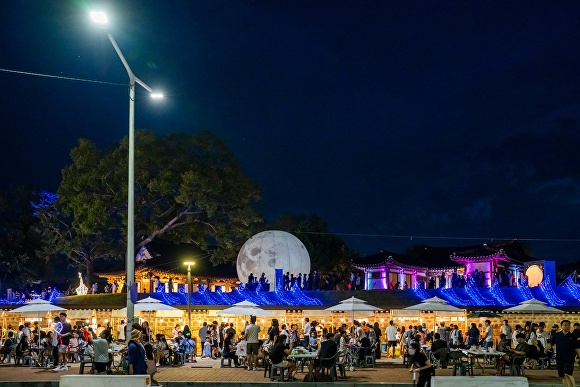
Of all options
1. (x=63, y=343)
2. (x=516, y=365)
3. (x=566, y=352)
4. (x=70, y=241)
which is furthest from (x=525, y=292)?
(x=70, y=241)

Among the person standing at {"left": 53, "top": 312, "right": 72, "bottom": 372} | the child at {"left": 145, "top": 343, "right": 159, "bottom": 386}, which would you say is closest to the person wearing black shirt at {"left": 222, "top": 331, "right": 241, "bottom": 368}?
the person standing at {"left": 53, "top": 312, "right": 72, "bottom": 372}

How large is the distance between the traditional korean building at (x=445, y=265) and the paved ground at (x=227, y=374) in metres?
33.9

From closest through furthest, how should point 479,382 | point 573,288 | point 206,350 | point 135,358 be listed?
point 479,382, point 135,358, point 206,350, point 573,288

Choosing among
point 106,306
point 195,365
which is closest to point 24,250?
point 106,306

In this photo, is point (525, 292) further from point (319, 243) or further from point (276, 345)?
point (319, 243)

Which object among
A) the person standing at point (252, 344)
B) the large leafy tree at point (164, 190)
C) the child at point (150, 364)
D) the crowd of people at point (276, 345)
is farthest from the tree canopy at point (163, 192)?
the child at point (150, 364)

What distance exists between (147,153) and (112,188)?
3.27 metres

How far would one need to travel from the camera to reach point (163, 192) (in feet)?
151

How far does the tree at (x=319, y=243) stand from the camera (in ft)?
229

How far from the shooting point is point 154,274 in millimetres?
59219

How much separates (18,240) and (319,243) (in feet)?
90.5

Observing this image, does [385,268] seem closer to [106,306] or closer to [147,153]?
[147,153]

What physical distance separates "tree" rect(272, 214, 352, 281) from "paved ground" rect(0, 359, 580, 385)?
144 feet

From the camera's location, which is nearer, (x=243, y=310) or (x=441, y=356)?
(x=441, y=356)
